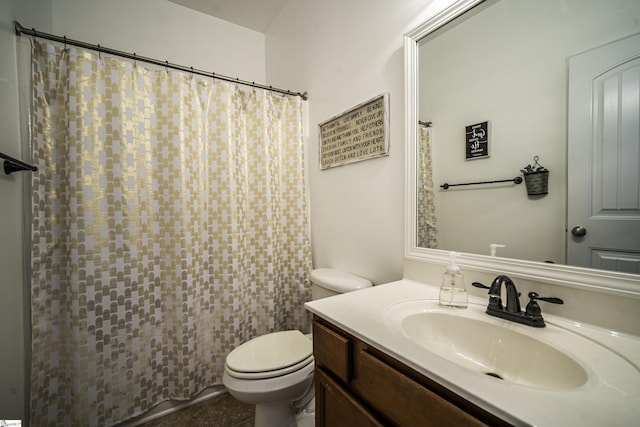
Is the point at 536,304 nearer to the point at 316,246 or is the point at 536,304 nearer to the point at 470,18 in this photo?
the point at 470,18

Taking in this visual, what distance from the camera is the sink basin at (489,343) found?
567 mm

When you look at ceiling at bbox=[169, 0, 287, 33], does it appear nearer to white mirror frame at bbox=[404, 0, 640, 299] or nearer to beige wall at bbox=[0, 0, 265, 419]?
beige wall at bbox=[0, 0, 265, 419]

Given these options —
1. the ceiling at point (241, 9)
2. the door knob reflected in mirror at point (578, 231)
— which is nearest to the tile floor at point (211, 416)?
the door knob reflected in mirror at point (578, 231)

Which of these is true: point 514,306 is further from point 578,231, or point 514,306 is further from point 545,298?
point 578,231

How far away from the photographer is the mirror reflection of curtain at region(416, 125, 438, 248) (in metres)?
1.05

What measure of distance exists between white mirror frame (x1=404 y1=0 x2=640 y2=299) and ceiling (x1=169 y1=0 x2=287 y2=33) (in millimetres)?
1473

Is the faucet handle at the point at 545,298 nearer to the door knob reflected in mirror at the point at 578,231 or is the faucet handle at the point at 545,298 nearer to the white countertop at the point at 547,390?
the white countertop at the point at 547,390

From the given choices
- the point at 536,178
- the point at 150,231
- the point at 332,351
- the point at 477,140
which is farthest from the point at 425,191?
the point at 150,231

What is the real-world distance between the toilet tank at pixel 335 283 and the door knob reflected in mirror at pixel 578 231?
791 mm

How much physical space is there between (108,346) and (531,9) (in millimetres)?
2319

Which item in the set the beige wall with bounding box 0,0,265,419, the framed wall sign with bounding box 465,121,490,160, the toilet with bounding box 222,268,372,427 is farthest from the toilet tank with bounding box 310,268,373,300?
the beige wall with bounding box 0,0,265,419

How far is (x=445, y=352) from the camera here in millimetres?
748

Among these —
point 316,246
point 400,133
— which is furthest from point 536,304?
point 316,246

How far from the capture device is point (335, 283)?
4.26 feet
